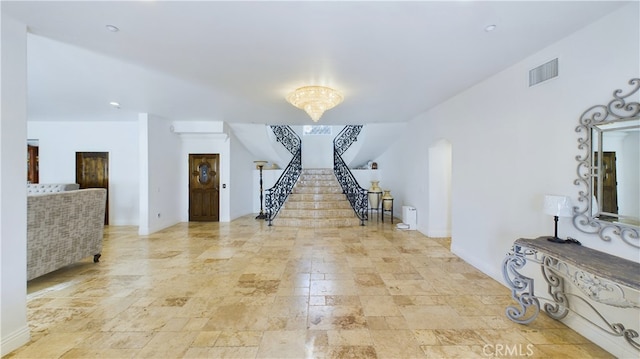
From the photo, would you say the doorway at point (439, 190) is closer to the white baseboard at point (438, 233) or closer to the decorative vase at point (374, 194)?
the white baseboard at point (438, 233)

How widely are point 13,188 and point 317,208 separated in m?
6.08

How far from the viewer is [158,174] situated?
21.5 feet

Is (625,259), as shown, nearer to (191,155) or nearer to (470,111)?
(470,111)

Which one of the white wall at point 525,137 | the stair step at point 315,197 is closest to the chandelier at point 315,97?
the white wall at point 525,137

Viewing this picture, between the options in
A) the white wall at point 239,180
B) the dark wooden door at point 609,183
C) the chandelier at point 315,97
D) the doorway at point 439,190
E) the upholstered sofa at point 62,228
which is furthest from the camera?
the white wall at point 239,180

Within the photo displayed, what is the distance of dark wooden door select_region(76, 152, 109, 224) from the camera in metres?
7.11

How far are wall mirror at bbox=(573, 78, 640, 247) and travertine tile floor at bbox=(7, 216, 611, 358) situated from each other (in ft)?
3.52

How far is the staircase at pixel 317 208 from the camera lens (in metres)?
7.04

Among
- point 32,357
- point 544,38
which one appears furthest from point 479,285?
point 32,357

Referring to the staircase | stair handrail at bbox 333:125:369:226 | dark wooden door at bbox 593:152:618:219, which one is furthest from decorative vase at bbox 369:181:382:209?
dark wooden door at bbox 593:152:618:219

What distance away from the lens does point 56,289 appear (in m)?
3.26

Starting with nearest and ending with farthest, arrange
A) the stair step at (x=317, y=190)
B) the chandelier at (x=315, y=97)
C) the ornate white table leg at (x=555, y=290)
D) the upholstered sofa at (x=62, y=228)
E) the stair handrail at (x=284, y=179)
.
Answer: the ornate white table leg at (x=555, y=290), the upholstered sofa at (x=62, y=228), the chandelier at (x=315, y=97), the stair handrail at (x=284, y=179), the stair step at (x=317, y=190)

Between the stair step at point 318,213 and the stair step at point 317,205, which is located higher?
the stair step at point 317,205

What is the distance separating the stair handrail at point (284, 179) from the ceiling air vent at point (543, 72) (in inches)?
238
